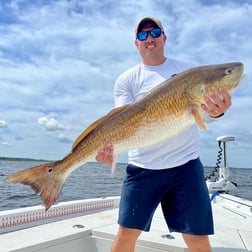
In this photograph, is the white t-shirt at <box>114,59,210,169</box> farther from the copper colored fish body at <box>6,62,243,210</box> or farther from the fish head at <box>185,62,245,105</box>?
the fish head at <box>185,62,245,105</box>

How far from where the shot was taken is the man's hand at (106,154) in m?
2.62

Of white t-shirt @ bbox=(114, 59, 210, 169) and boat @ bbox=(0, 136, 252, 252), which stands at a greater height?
white t-shirt @ bbox=(114, 59, 210, 169)

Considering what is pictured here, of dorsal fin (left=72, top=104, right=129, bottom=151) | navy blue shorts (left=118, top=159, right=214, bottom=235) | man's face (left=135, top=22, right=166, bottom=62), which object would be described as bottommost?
navy blue shorts (left=118, top=159, right=214, bottom=235)

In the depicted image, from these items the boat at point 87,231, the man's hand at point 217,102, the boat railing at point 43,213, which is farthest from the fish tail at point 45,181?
the boat railing at point 43,213

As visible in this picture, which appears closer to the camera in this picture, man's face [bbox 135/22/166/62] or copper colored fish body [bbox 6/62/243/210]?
copper colored fish body [bbox 6/62/243/210]

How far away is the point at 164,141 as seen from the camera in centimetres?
281

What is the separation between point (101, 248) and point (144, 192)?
104cm

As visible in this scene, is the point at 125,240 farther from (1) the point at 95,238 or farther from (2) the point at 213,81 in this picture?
(2) the point at 213,81

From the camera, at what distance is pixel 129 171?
2.97 m

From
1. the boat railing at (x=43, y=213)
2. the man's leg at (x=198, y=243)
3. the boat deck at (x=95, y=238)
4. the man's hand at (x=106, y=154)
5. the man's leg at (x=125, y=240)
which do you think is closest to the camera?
the man's hand at (x=106, y=154)

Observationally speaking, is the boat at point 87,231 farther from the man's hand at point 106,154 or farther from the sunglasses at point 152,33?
the sunglasses at point 152,33

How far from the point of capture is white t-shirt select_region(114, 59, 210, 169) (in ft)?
9.24

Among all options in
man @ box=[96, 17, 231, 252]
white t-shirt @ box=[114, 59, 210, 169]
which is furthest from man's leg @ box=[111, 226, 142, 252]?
white t-shirt @ box=[114, 59, 210, 169]

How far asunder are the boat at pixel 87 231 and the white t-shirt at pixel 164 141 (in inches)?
33.9
